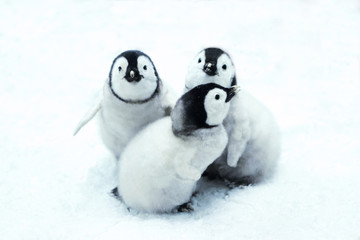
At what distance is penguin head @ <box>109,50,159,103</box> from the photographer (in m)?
1.73

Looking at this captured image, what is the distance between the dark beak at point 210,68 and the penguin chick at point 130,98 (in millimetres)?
227

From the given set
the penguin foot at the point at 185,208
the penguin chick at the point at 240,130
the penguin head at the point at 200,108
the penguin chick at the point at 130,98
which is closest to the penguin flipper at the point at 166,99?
the penguin chick at the point at 130,98

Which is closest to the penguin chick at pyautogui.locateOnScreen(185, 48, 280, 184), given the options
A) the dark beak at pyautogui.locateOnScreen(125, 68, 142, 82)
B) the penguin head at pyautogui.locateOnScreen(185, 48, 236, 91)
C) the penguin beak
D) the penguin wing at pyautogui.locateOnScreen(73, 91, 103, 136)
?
the penguin head at pyautogui.locateOnScreen(185, 48, 236, 91)

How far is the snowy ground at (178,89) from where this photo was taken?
1735 millimetres

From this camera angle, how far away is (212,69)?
172 cm

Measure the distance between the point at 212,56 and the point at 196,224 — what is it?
662 mm

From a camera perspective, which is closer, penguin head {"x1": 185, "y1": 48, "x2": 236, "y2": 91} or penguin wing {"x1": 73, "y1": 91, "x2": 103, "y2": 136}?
penguin head {"x1": 185, "y1": 48, "x2": 236, "y2": 91}

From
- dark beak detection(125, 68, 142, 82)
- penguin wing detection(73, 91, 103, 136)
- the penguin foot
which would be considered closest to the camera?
dark beak detection(125, 68, 142, 82)

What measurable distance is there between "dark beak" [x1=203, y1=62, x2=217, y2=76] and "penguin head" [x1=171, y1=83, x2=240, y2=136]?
0.12m

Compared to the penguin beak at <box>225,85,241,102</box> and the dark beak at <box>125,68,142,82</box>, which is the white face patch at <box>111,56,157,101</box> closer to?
the dark beak at <box>125,68,142,82</box>

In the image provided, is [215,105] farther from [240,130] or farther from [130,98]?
[130,98]

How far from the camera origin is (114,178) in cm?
209

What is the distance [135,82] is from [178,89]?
1085mm

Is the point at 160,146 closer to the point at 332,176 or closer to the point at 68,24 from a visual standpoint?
the point at 332,176
